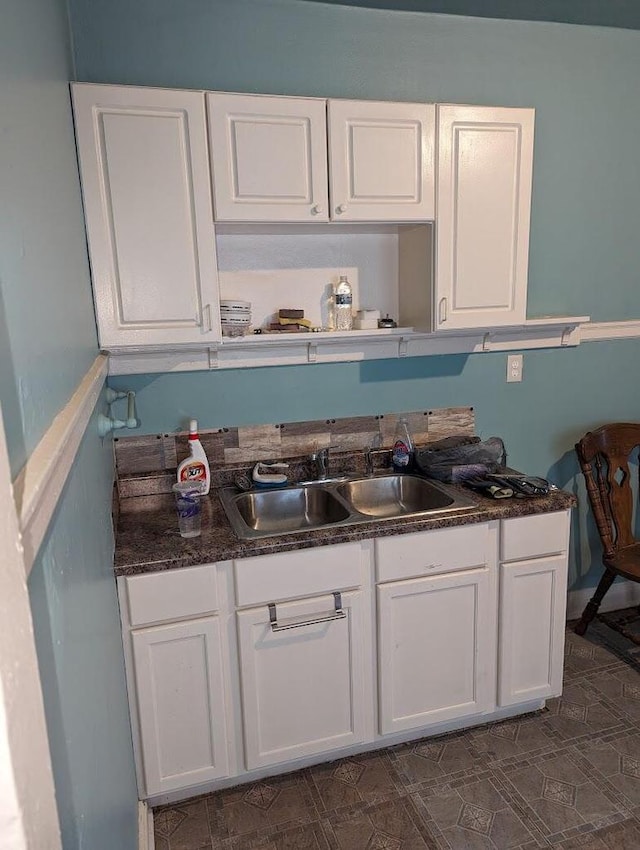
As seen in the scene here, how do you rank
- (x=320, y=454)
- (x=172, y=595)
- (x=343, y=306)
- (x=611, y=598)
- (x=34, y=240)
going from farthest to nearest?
(x=611, y=598), (x=320, y=454), (x=343, y=306), (x=172, y=595), (x=34, y=240)

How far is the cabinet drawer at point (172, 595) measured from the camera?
178 cm

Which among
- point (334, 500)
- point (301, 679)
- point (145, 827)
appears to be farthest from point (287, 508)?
point (145, 827)

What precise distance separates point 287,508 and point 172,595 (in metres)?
0.66

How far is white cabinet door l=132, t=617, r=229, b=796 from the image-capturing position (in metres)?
1.82

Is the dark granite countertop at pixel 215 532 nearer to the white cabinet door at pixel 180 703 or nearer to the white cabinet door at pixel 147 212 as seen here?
the white cabinet door at pixel 180 703

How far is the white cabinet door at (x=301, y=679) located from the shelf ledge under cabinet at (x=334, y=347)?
91cm

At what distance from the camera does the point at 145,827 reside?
182 cm

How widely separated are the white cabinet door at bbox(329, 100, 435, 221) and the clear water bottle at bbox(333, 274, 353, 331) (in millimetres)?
319

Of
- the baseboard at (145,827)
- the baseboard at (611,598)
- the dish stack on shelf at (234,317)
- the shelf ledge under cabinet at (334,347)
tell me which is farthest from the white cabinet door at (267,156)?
the baseboard at (611,598)

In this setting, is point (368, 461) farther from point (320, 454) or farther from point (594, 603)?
point (594, 603)

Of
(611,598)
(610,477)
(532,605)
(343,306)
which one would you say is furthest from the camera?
(611,598)

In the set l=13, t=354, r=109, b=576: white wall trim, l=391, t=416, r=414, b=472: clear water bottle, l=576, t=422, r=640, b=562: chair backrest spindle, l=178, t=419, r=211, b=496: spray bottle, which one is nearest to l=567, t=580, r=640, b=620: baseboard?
l=576, t=422, r=640, b=562: chair backrest spindle

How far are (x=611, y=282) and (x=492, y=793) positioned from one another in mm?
2127

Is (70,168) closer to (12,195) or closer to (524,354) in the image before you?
(12,195)
